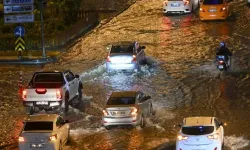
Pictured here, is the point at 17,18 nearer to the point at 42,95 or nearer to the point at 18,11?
A: the point at 18,11

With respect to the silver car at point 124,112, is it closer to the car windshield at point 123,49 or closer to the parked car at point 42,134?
the parked car at point 42,134

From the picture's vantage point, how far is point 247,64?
37.1m

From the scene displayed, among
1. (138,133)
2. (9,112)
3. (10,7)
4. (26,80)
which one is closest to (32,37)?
(10,7)

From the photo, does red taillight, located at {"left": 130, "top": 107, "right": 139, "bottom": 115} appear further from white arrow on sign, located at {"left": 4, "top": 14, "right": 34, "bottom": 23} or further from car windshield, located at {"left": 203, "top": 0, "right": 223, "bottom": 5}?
car windshield, located at {"left": 203, "top": 0, "right": 223, "bottom": 5}

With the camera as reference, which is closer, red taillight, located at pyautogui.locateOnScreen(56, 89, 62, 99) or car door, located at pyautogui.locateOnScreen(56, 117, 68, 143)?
car door, located at pyautogui.locateOnScreen(56, 117, 68, 143)

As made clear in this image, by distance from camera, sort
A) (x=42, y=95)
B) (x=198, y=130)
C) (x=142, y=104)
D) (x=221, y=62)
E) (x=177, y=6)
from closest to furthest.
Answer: (x=198, y=130)
(x=142, y=104)
(x=42, y=95)
(x=221, y=62)
(x=177, y=6)

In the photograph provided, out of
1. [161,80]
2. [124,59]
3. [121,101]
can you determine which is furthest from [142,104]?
[124,59]

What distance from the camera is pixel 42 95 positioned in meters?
29.0

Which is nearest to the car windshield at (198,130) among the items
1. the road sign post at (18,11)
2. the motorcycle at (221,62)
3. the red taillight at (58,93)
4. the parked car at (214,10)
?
the red taillight at (58,93)

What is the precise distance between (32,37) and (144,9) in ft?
36.2

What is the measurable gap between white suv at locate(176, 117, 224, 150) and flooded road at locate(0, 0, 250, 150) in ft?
6.74

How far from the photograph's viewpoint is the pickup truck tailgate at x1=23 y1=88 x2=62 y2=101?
28938mm

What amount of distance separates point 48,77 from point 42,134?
6720 mm

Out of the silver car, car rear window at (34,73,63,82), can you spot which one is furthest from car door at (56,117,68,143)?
car rear window at (34,73,63,82)
